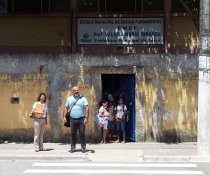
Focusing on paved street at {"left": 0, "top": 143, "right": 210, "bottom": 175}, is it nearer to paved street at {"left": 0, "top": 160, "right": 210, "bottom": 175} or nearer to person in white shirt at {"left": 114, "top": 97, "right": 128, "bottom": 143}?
paved street at {"left": 0, "top": 160, "right": 210, "bottom": 175}

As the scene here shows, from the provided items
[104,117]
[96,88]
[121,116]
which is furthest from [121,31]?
[104,117]

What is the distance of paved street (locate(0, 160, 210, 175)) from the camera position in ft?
41.4

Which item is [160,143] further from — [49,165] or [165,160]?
[49,165]

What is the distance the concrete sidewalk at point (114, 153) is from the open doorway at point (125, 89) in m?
0.95

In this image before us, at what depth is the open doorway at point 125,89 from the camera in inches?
707

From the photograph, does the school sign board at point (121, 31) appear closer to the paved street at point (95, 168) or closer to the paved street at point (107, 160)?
the paved street at point (107, 160)

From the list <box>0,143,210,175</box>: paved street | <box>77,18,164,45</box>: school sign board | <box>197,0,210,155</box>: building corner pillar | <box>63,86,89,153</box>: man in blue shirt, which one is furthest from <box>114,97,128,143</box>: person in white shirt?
<box>197,0,210,155</box>: building corner pillar

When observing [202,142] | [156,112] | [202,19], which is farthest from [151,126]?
[202,19]

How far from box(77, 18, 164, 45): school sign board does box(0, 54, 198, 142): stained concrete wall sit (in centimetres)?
58

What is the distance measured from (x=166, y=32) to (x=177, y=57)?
2.85 ft

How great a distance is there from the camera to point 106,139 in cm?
1778

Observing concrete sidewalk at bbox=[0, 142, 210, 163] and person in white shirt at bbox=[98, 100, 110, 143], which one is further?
person in white shirt at bbox=[98, 100, 110, 143]

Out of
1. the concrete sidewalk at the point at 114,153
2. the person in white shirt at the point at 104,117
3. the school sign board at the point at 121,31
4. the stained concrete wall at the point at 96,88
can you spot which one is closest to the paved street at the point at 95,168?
the concrete sidewalk at the point at 114,153

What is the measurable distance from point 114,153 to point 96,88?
2.91 metres
